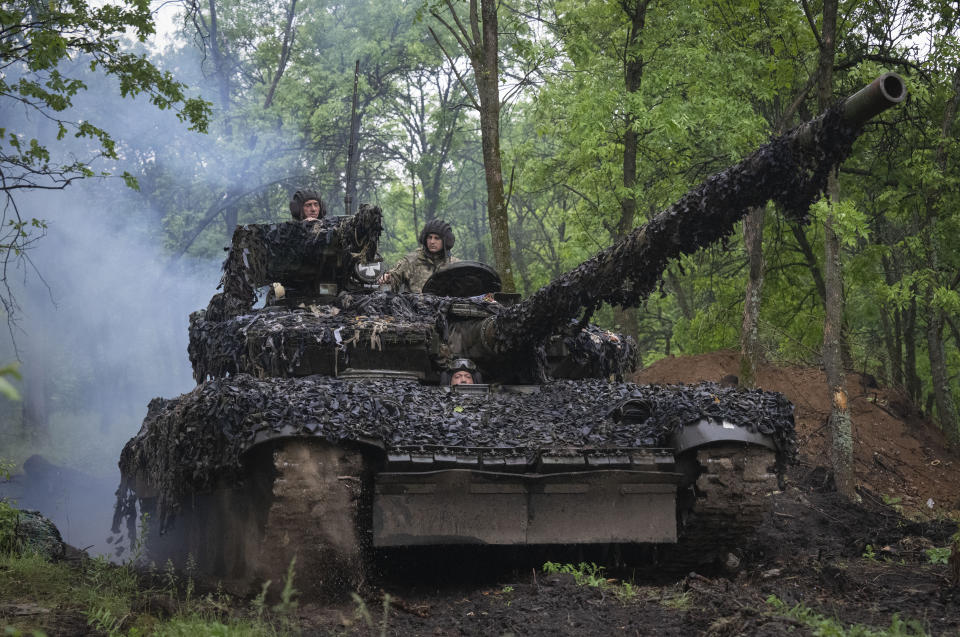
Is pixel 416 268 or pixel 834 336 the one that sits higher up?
pixel 416 268

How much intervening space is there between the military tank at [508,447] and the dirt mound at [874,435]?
17.1 ft

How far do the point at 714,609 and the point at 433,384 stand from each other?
10.5 feet

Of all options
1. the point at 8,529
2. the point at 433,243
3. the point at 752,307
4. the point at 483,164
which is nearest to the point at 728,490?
the point at 433,243

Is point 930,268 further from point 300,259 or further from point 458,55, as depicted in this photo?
point 458,55

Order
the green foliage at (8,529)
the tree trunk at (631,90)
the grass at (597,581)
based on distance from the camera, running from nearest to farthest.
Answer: the grass at (597,581) → the green foliage at (8,529) → the tree trunk at (631,90)

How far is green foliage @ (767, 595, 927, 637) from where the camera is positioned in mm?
3688

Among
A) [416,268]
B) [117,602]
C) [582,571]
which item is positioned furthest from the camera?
[416,268]

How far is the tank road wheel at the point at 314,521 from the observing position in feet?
17.6

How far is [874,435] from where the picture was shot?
12750mm

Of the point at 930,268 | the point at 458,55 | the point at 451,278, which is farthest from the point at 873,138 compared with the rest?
the point at 458,55

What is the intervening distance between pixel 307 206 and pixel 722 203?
5.24 m

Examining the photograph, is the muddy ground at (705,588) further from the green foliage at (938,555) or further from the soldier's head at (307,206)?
the soldier's head at (307,206)

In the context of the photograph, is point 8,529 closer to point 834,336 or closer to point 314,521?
point 314,521

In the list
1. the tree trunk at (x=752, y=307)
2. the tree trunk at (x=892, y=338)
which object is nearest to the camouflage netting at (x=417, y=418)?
the tree trunk at (x=752, y=307)
